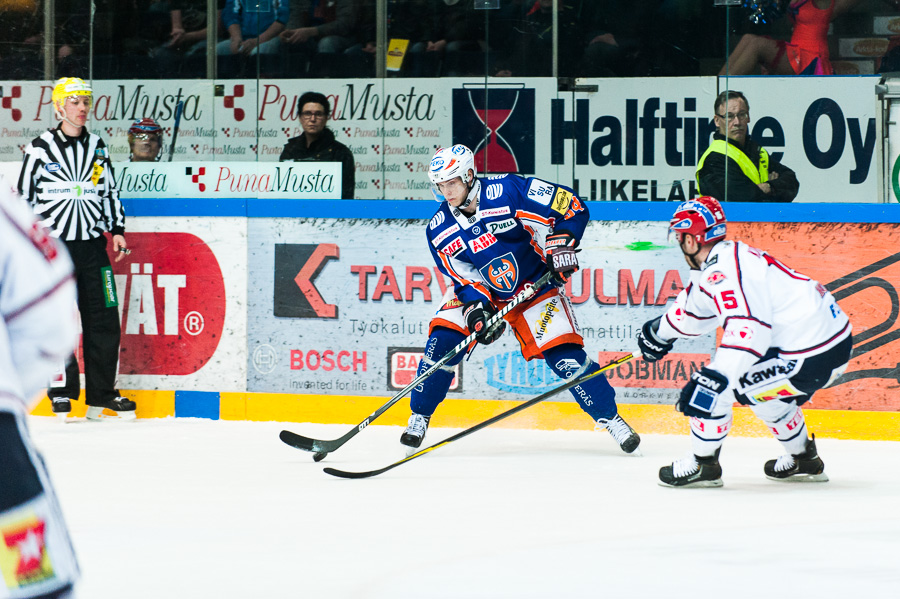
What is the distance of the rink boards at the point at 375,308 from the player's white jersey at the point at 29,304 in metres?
3.63

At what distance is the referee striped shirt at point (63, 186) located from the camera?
502 centimetres

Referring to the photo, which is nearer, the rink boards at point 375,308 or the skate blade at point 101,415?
the rink boards at point 375,308

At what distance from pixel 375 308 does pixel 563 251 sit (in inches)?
46.6

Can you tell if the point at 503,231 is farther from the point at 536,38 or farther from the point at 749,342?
the point at 536,38

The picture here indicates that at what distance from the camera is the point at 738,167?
4828mm

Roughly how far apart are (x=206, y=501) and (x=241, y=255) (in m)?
1.80

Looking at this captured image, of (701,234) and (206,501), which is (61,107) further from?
(701,234)

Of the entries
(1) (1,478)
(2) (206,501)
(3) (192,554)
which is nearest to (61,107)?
(2) (206,501)

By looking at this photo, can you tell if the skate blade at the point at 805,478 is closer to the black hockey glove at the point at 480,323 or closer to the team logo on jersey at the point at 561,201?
the black hockey glove at the point at 480,323

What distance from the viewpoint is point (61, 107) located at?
5.05 metres

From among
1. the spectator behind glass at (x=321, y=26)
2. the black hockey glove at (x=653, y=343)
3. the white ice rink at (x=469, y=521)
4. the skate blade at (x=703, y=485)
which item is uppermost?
the spectator behind glass at (x=321, y=26)

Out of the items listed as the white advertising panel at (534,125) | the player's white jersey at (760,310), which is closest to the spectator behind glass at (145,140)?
the white advertising panel at (534,125)

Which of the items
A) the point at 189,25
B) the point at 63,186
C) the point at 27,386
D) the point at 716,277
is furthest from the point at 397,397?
the point at 27,386

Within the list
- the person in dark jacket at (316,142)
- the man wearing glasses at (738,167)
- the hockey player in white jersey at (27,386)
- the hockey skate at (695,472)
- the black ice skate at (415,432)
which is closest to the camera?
the hockey player in white jersey at (27,386)
